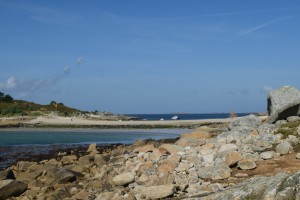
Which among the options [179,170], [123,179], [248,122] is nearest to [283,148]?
[179,170]

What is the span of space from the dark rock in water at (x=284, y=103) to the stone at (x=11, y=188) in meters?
12.7

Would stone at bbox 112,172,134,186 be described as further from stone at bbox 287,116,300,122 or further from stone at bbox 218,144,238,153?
stone at bbox 287,116,300,122

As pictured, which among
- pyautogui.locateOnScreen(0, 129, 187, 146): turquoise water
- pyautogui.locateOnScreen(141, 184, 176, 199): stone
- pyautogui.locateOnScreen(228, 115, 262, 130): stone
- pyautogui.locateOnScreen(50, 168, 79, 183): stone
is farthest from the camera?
pyautogui.locateOnScreen(0, 129, 187, 146): turquoise water

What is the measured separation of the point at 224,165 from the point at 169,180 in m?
2.00

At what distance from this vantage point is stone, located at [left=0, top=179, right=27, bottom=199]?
57.0 feet

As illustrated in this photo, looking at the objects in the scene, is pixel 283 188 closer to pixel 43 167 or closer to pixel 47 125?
pixel 43 167

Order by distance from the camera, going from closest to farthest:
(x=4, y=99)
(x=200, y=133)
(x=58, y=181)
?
1. (x=58, y=181)
2. (x=200, y=133)
3. (x=4, y=99)

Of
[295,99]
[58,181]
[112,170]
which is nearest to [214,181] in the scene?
[112,170]

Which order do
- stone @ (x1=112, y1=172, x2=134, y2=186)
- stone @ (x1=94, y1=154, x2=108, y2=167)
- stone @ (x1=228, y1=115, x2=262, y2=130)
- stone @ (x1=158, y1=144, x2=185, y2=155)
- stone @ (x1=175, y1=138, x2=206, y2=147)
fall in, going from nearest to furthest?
stone @ (x1=112, y1=172, x2=134, y2=186) → stone @ (x1=158, y1=144, x2=185, y2=155) → stone @ (x1=175, y1=138, x2=206, y2=147) → stone @ (x1=94, y1=154, x2=108, y2=167) → stone @ (x1=228, y1=115, x2=262, y2=130)

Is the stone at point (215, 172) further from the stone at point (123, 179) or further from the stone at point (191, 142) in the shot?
the stone at point (191, 142)

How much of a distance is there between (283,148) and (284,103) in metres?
6.34

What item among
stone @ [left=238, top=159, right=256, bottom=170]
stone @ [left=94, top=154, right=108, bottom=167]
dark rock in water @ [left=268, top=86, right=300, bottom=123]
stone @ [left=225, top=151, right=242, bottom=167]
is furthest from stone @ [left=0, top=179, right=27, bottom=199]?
dark rock in water @ [left=268, top=86, right=300, bottom=123]

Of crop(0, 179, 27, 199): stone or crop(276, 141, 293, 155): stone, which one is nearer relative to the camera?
crop(276, 141, 293, 155): stone

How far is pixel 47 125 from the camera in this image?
78500 mm
